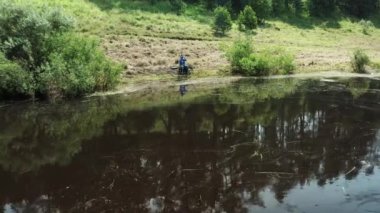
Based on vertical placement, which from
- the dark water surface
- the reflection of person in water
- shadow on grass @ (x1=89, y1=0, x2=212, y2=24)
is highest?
shadow on grass @ (x1=89, y1=0, x2=212, y2=24)

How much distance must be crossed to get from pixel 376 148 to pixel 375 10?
2291 inches

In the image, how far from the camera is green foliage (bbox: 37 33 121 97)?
104ft

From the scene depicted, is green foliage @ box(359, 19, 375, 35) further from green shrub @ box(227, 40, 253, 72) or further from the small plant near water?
green shrub @ box(227, 40, 253, 72)

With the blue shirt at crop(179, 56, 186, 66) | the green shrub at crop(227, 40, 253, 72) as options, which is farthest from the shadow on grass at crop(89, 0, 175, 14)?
the green shrub at crop(227, 40, 253, 72)

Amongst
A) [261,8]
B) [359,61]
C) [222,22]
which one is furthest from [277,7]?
[359,61]

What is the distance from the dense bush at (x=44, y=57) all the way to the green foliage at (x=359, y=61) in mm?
20860

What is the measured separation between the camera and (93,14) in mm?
52625

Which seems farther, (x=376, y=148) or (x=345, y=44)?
(x=345, y=44)

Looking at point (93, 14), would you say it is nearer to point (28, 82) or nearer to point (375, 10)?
point (28, 82)

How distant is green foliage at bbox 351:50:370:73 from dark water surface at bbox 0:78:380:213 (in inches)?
387

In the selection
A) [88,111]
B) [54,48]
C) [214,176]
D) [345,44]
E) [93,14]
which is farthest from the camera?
[345,44]

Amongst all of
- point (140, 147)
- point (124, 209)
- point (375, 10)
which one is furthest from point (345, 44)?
point (124, 209)

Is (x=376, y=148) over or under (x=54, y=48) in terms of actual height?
under

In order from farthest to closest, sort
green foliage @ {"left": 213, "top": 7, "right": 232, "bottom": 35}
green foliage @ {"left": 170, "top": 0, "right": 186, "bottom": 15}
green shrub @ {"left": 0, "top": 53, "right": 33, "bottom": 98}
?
green foliage @ {"left": 170, "top": 0, "right": 186, "bottom": 15}
green foliage @ {"left": 213, "top": 7, "right": 232, "bottom": 35}
green shrub @ {"left": 0, "top": 53, "right": 33, "bottom": 98}
